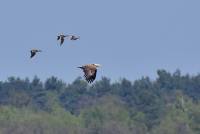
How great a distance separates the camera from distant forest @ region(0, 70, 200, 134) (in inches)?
3597

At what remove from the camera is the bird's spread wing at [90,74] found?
1139 inches

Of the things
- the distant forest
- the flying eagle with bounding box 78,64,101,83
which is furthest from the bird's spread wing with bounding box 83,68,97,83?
the distant forest

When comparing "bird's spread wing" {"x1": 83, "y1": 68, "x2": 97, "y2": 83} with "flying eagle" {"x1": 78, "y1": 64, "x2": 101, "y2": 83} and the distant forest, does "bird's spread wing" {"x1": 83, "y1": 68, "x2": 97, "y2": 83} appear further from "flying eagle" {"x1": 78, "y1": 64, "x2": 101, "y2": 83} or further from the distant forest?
the distant forest

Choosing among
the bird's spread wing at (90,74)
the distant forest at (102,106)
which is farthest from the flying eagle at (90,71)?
the distant forest at (102,106)

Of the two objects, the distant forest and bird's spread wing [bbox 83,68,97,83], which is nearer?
bird's spread wing [bbox 83,68,97,83]

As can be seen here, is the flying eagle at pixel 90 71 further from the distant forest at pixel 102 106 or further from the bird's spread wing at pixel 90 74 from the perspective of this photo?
the distant forest at pixel 102 106

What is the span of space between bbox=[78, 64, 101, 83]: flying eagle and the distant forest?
57.4 m

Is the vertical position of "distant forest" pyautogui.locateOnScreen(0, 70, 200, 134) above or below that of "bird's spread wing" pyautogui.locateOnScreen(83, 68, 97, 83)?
above

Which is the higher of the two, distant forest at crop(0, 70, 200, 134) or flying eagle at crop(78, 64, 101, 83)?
distant forest at crop(0, 70, 200, 134)

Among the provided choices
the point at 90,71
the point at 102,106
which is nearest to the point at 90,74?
the point at 90,71

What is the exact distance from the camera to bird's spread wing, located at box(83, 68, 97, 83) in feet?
94.9

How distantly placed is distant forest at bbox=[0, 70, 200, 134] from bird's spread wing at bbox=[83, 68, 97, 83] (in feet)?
188

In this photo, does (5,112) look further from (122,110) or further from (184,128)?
(184,128)

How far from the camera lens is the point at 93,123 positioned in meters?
95.1
